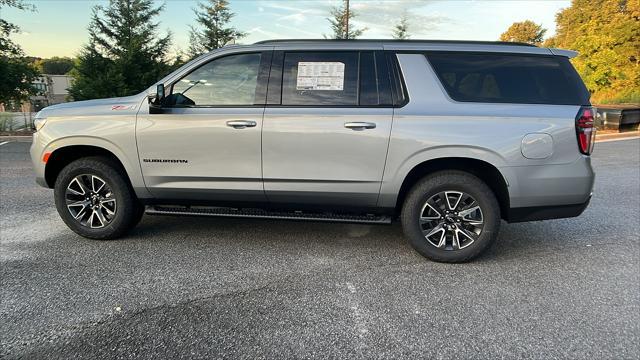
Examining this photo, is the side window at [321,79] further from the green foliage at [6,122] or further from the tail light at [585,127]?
the green foliage at [6,122]

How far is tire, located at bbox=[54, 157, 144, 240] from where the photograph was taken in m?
4.05

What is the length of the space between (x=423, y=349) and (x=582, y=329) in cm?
113

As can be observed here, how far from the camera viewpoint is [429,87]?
3.62m

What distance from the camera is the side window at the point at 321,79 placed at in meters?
3.70

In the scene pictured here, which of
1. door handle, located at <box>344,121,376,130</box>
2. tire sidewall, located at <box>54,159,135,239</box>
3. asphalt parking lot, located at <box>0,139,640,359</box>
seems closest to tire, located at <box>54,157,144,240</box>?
tire sidewall, located at <box>54,159,135,239</box>

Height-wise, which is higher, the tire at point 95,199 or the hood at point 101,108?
the hood at point 101,108

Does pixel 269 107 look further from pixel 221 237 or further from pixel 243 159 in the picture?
pixel 221 237

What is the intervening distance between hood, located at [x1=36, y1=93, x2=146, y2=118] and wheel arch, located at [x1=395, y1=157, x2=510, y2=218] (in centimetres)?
263

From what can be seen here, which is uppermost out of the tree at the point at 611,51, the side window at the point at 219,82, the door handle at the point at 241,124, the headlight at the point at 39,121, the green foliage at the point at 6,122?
the tree at the point at 611,51

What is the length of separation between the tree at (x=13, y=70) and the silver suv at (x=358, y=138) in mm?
12242

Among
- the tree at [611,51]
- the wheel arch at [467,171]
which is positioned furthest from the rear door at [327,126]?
the tree at [611,51]

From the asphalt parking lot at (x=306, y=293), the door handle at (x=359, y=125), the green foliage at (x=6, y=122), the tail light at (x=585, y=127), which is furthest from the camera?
the green foliage at (x=6, y=122)

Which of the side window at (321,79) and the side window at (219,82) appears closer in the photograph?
the side window at (321,79)

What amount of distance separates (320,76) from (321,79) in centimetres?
3
